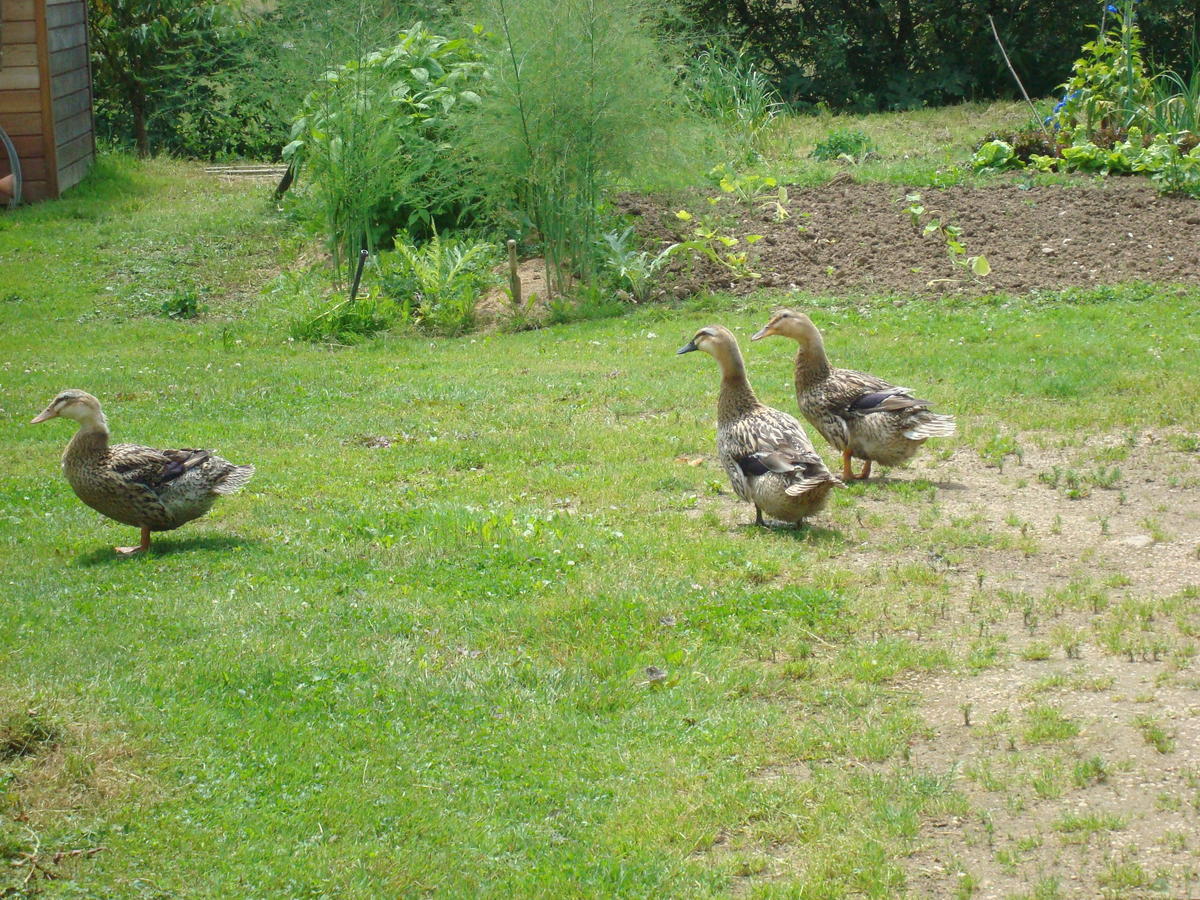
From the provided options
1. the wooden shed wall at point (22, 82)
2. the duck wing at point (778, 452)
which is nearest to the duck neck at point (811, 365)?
the duck wing at point (778, 452)

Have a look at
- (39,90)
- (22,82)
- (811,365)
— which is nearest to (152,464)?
(811,365)

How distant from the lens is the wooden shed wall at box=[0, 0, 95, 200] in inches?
813

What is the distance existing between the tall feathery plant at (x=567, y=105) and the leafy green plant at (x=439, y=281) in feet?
3.22

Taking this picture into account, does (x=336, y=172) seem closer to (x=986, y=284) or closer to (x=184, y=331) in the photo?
(x=184, y=331)

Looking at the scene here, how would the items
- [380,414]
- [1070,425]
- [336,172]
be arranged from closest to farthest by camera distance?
1. [1070,425]
2. [380,414]
3. [336,172]

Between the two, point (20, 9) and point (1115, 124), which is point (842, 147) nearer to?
point (1115, 124)

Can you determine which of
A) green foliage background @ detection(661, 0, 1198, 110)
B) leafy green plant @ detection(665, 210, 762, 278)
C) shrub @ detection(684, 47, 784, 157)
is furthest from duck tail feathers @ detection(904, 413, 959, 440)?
green foliage background @ detection(661, 0, 1198, 110)

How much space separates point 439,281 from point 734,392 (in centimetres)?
731

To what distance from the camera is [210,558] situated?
25.7ft

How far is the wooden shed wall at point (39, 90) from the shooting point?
813 inches

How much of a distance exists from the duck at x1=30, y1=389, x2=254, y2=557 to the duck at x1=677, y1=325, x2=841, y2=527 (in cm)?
316

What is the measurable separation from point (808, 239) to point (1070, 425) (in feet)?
22.6

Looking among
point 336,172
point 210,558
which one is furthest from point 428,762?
point 336,172

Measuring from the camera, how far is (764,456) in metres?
8.11
